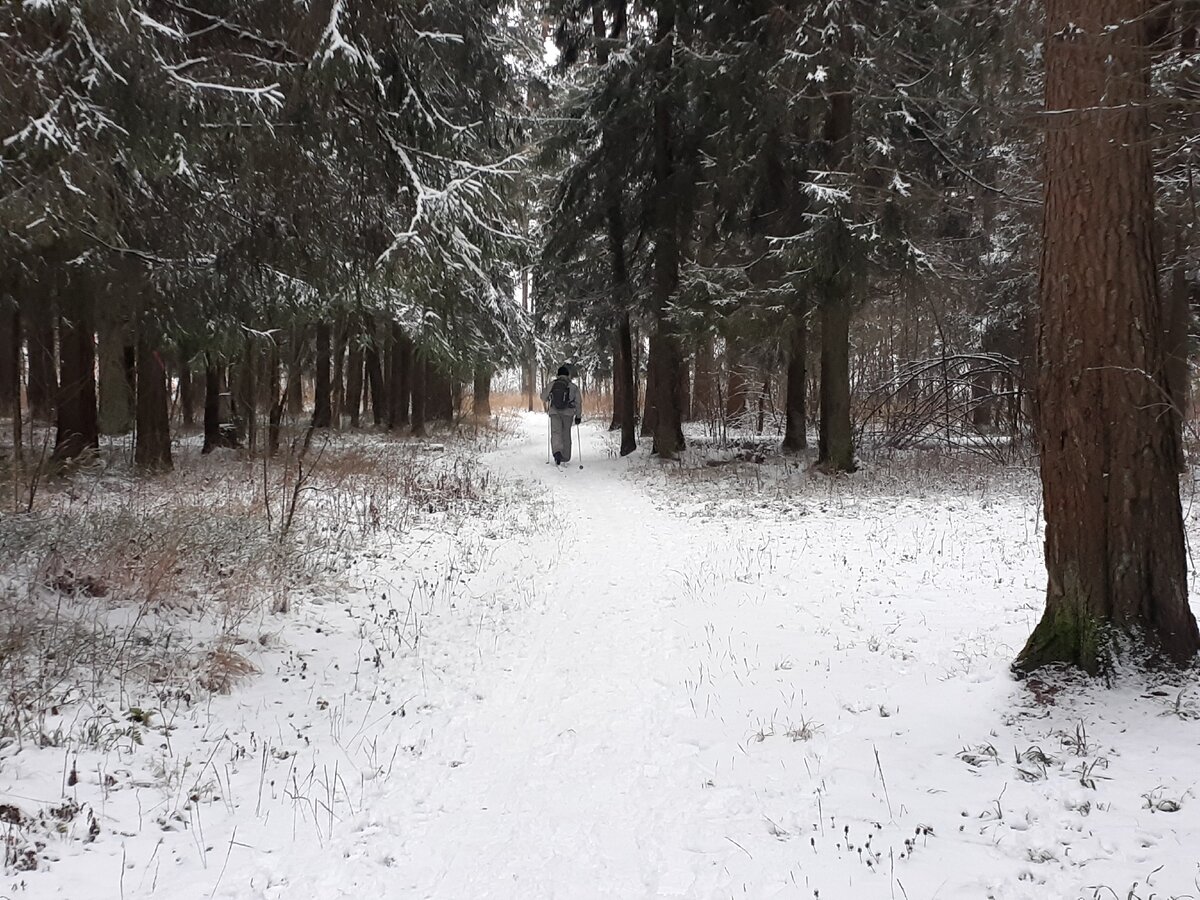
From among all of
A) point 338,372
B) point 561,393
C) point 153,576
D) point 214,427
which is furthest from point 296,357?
point 338,372

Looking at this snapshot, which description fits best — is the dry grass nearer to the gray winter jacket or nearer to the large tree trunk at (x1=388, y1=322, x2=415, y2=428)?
the gray winter jacket

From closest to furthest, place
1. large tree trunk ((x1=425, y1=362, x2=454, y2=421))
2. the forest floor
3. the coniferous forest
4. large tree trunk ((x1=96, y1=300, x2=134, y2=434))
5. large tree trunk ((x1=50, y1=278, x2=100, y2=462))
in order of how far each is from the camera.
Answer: the forest floor < the coniferous forest < large tree trunk ((x1=50, y1=278, x2=100, y2=462)) < large tree trunk ((x1=96, y1=300, x2=134, y2=434)) < large tree trunk ((x1=425, y1=362, x2=454, y2=421))

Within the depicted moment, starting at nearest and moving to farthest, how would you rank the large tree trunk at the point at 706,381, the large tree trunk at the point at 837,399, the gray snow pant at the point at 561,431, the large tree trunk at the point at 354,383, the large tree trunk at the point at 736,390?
the large tree trunk at the point at 837,399
the gray snow pant at the point at 561,431
the large tree trunk at the point at 736,390
the large tree trunk at the point at 706,381
the large tree trunk at the point at 354,383

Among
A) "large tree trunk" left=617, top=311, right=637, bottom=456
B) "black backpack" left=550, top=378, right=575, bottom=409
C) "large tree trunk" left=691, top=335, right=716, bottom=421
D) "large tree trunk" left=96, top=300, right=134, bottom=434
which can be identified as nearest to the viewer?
"large tree trunk" left=96, top=300, right=134, bottom=434

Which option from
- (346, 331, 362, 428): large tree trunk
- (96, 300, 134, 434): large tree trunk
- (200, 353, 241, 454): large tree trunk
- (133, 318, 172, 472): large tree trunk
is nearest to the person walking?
(200, 353, 241, 454): large tree trunk

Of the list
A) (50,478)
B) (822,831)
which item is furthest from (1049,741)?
(50,478)

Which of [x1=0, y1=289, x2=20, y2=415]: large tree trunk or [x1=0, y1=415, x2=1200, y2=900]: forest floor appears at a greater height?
[x1=0, y1=289, x2=20, y2=415]: large tree trunk

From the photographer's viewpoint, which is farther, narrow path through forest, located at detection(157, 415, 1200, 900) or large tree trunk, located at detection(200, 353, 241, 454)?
large tree trunk, located at detection(200, 353, 241, 454)

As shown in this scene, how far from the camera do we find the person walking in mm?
16344

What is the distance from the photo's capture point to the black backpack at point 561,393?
643 inches

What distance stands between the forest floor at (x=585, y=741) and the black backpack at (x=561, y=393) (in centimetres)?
916

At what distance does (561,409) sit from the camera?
16.5 metres

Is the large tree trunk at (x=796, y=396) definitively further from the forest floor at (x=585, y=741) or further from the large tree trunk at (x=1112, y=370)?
the large tree trunk at (x=1112, y=370)

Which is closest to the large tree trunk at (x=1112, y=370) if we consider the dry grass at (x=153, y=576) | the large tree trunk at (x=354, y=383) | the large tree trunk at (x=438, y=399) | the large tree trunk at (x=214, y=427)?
the dry grass at (x=153, y=576)
